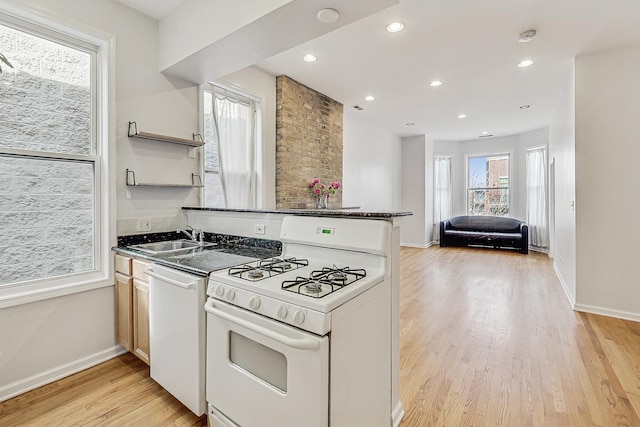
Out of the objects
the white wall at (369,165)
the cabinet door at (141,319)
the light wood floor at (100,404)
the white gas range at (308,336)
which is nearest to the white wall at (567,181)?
the white wall at (369,165)

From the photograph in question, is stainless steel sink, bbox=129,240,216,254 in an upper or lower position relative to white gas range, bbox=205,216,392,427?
upper

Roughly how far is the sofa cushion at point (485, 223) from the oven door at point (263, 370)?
771 centimetres

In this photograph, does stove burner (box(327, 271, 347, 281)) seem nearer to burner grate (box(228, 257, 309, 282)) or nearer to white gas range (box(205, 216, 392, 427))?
white gas range (box(205, 216, 392, 427))

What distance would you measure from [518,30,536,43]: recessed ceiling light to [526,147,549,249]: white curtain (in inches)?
191

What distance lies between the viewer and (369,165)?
6.39 metres

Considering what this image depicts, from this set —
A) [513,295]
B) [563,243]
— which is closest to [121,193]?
[513,295]

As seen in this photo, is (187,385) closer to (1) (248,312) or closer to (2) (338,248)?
(1) (248,312)

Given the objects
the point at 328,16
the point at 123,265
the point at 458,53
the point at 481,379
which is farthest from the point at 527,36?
the point at 123,265

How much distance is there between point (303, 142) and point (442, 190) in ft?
18.3

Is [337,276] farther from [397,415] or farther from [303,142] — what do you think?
[303,142]

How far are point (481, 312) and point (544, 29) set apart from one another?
296 centimetres

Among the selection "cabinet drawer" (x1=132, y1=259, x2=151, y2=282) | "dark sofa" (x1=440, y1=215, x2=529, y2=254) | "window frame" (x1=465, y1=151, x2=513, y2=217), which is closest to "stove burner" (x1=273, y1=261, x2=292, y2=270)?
"cabinet drawer" (x1=132, y1=259, x2=151, y2=282)

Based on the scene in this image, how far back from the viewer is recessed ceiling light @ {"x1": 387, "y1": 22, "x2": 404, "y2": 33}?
9.30 ft

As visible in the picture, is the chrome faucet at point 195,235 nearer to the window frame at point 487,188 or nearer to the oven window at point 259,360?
the oven window at point 259,360
